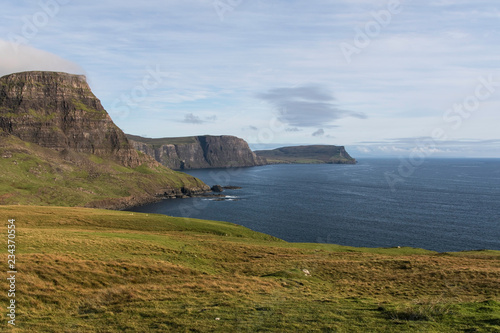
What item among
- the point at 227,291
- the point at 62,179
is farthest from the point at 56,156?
the point at 227,291

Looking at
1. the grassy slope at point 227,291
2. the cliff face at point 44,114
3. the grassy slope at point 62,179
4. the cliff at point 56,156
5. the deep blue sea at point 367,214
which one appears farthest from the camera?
the cliff face at point 44,114

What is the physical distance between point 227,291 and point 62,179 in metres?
159

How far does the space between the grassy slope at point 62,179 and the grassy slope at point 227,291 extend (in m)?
108

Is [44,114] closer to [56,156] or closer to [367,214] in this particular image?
[56,156]

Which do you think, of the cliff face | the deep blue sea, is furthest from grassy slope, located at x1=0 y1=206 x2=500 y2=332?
the cliff face

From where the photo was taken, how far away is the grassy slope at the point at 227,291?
62.7ft

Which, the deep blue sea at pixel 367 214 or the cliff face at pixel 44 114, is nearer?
the deep blue sea at pixel 367 214

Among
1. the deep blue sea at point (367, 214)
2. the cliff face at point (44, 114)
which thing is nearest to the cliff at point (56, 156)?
the cliff face at point (44, 114)

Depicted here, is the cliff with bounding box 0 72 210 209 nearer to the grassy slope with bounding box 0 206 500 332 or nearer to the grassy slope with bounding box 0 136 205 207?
the grassy slope with bounding box 0 136 205 207

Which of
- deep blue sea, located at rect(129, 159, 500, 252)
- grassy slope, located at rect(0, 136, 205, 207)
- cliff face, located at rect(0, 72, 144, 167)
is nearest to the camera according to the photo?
deep blue sea, located at rect(129, 159, 500, 252)

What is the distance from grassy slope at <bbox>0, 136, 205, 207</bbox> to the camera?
131000mm

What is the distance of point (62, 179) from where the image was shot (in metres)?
155

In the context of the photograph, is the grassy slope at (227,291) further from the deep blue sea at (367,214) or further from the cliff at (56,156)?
the cliff at (56,156)

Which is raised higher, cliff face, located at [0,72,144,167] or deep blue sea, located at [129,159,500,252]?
cliff face, located at [0,72,144,167]
